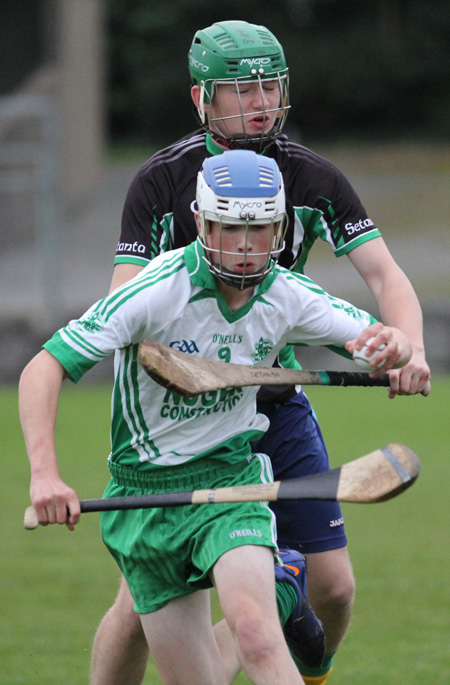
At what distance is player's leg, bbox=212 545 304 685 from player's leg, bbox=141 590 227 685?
0.90ft

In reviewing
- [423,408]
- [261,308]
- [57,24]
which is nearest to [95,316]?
[261,308]

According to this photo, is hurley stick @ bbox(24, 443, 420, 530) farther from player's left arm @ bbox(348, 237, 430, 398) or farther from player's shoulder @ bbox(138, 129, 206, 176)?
player's shoulder @ bbox(138, 129, 206, 176)

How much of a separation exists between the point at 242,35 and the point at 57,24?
1639 centimetres

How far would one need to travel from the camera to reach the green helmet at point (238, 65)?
3975mm

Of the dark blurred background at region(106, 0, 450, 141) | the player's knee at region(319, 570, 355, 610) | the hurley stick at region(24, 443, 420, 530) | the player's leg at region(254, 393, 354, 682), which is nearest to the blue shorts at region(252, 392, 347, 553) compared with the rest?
the player's leg at region(254, 393, 354, 682)

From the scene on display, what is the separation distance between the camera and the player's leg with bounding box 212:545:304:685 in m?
3.17

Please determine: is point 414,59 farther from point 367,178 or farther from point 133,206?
point 133,206

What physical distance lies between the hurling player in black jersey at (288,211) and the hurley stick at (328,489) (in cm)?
50

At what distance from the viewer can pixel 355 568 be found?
659cm

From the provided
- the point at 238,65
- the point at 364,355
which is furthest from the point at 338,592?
the point at 238,65

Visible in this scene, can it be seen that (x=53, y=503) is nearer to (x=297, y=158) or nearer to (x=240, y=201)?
(x=240, y=201)

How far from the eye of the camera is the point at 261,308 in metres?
3.55

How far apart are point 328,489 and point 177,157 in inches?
53.6

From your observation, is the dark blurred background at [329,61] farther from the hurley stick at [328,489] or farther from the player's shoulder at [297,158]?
the hurley stick at [328,489]
